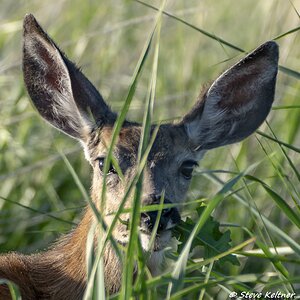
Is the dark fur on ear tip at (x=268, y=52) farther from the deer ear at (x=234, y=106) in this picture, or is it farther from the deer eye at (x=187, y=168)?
the deer eye at (x=187, y=168)

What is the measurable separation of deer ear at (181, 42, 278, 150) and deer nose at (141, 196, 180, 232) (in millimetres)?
1008

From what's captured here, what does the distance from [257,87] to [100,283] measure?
236 centimetres

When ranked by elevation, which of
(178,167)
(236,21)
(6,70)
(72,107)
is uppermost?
(236,21)

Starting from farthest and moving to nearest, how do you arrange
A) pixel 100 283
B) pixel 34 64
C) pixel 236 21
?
pixel 236 21 < pixel 34 64 < pixel 100 283

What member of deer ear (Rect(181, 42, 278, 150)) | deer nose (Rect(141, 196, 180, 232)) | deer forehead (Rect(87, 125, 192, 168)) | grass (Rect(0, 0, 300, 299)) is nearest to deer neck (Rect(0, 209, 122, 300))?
grass (Rect(0, 0, 300, 299))

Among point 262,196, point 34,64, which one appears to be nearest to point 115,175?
point 34,64

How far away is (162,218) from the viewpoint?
206 inches

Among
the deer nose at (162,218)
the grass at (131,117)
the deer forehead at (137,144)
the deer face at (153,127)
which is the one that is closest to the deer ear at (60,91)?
the deer face at (153,127)

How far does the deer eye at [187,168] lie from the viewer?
6.00m

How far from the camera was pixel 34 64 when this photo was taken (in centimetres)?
615

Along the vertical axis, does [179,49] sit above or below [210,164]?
above

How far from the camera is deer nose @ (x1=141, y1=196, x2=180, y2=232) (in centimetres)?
513

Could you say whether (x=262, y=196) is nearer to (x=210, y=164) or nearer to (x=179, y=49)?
(x=210, y=164)

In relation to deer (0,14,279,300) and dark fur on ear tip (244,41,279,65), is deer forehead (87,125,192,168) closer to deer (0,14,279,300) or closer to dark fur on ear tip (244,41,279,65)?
deer (0,14,279,300)
